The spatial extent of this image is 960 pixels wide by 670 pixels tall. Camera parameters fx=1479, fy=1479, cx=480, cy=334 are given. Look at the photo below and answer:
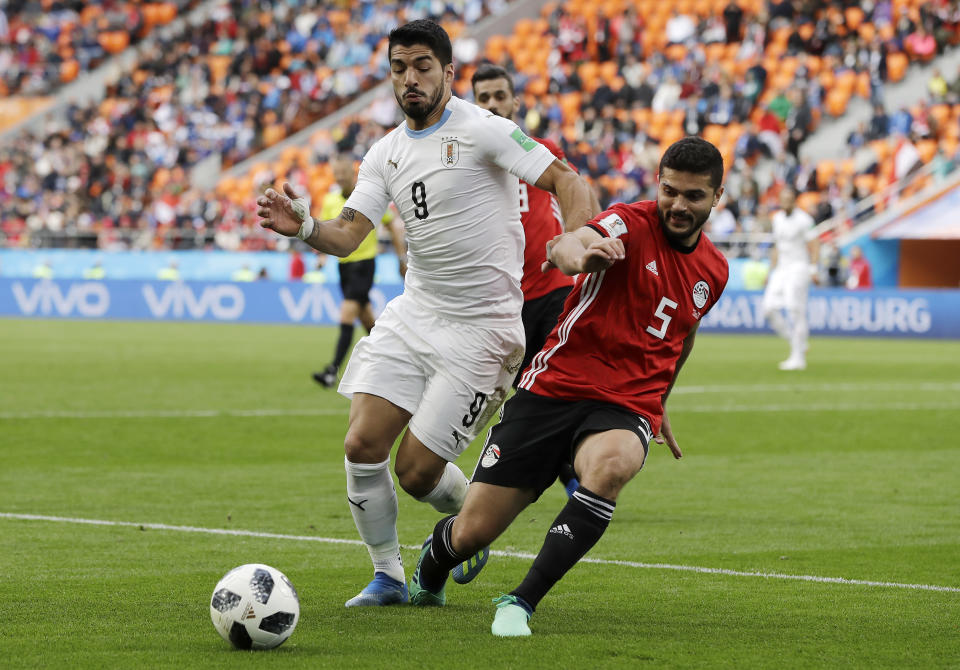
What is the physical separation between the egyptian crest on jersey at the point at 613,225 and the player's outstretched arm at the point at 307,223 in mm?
1117

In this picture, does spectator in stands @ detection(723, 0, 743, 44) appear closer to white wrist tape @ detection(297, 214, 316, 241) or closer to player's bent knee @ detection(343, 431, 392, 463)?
white wrist tape @ detection(297, 214, 316, 241)

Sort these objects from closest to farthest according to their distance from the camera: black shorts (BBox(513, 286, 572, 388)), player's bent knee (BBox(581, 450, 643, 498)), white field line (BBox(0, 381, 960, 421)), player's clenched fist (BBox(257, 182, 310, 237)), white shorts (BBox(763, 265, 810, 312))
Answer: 1. player's bent knee (BBox(581, 450, 643, 498))
2. player's clenched fist (BBox(257, 182, 310, 237))
3. black shorts (BBox(513, 286, 572, 388))
4. white field line (BBox(0, 381, 960, 421))
5. white shorts (BBox(763, 265, 810, 312))

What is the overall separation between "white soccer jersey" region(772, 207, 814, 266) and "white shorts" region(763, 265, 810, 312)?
3.6 inches

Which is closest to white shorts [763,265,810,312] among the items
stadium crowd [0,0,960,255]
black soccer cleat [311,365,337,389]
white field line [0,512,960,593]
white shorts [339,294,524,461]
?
black soccer cleat [311,365,337,389]

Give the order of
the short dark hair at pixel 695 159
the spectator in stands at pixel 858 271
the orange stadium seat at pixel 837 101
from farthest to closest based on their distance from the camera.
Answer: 1. the orange stadium seat at pixel 837 101
2. the spectator in stands at pixel 858 271
3. the short dark hair at pixel 695 159

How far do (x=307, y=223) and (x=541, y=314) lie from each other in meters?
2.22

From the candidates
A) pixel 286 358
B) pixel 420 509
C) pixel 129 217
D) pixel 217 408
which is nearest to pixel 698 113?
pixel 286 358

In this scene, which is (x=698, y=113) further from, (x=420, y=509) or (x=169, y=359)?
(x=420, y=509)

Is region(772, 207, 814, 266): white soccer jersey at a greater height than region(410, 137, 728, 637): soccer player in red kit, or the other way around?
region(410, 137, 728, 637): soccer player in red kit

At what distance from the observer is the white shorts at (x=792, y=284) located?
62.7 feet

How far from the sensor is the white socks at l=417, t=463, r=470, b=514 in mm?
6047

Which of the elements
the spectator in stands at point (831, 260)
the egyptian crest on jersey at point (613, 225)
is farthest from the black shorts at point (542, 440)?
the spectator in stands at point (831, 260)

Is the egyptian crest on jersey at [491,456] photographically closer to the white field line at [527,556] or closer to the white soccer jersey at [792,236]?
the white field line at [527,556]

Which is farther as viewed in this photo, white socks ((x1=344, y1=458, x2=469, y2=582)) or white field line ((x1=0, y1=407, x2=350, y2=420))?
white field line ((x1=0, y1=407, x2=350, y2=420))
